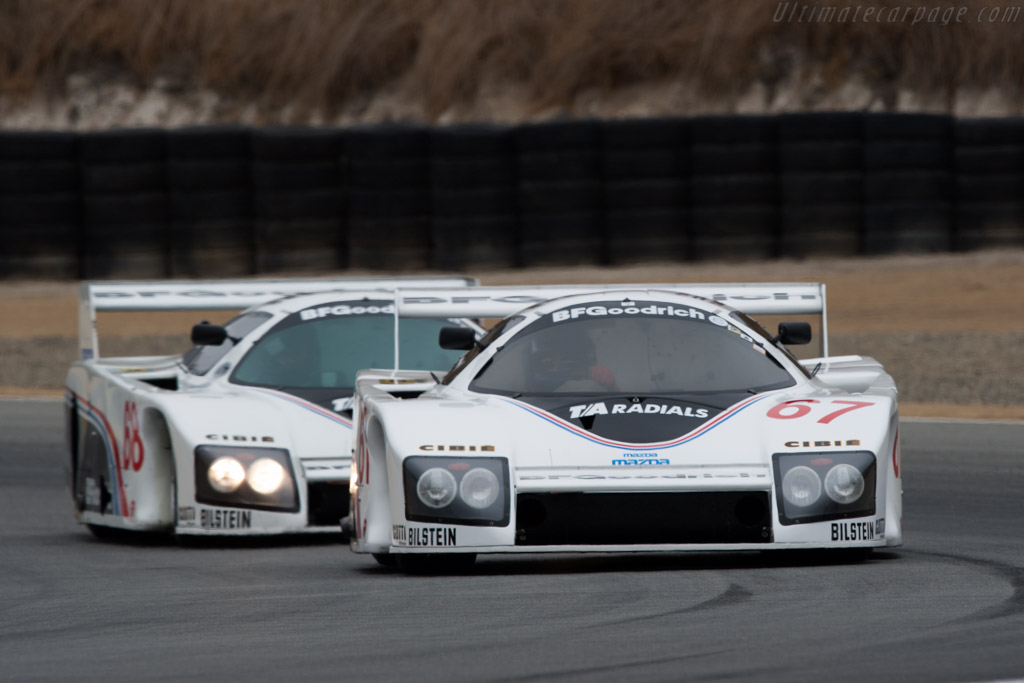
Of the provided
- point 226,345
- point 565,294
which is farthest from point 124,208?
point 565,294

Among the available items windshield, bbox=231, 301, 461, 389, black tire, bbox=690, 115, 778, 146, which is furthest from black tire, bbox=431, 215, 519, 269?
windshield, bbox=231, 301, 461, 389

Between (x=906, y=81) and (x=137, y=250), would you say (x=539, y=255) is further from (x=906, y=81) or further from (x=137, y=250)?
(x=906, y=81)

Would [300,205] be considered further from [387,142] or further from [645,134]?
[645,134]

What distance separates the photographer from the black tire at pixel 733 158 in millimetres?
20031

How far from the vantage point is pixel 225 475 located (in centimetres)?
770

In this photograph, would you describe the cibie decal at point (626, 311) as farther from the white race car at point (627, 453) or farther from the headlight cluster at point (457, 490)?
the headlight cluster at point (457, 490)

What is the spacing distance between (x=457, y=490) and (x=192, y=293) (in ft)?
13.2

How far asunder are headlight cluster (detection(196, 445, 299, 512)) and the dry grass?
18.0 meters

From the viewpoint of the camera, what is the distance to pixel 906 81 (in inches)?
965

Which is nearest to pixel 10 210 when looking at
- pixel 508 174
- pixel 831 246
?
pixel 508 174

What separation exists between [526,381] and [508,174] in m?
13.9

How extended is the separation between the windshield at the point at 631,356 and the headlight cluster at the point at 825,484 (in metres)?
0.77

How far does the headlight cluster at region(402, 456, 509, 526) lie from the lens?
230 inches

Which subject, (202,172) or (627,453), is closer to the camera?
(627,453)
